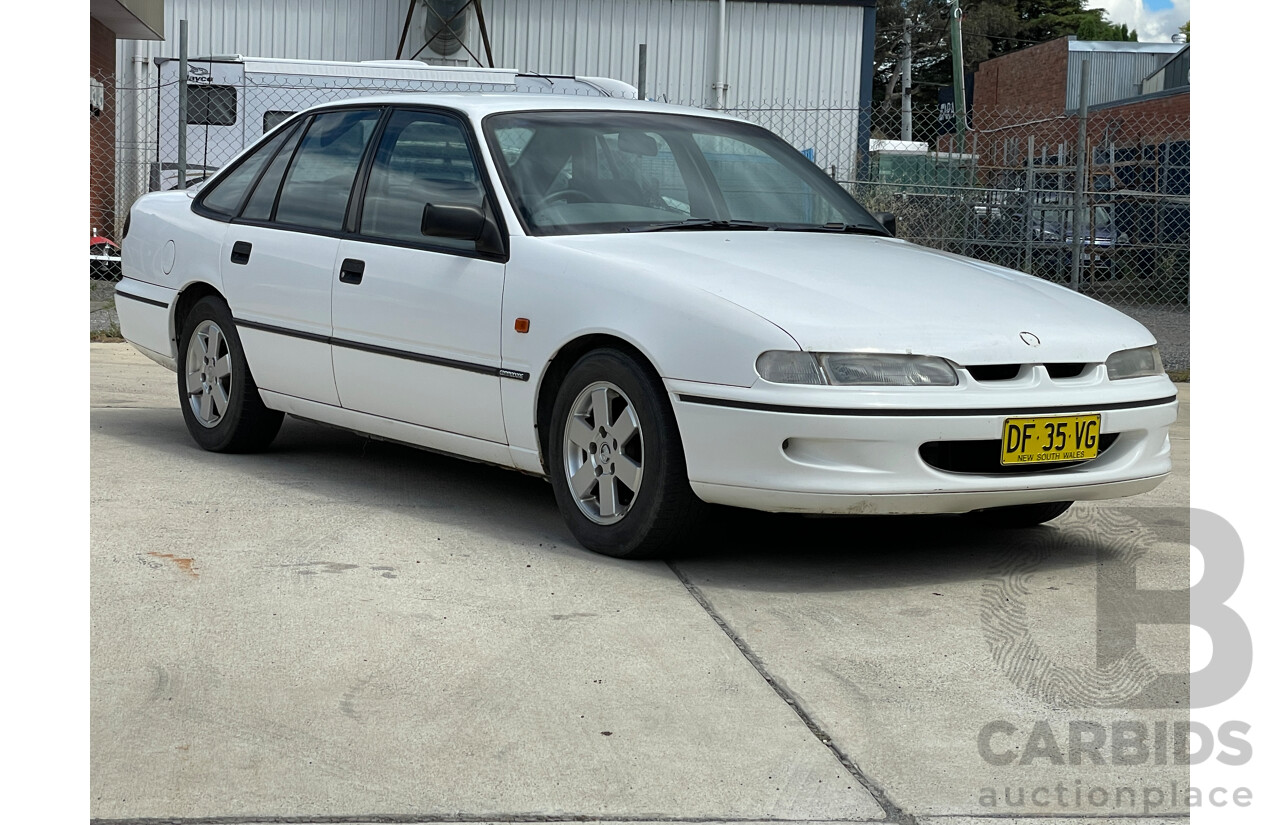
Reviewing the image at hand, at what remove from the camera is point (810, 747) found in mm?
3328

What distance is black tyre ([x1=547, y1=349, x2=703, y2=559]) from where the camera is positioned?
4.70 metres

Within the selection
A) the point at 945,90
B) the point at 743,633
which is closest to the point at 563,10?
the point at 743,633

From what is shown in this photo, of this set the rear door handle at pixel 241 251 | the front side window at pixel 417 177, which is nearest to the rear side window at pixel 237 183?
the rear door handle at pixel 241 251

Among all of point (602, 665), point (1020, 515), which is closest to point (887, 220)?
point (1020, 515)

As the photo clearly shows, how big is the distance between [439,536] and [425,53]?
62.6 ft

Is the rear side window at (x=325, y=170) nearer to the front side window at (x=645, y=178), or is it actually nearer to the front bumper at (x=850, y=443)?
the front side window at (x=645, y=178)

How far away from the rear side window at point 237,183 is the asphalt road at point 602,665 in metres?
1.37

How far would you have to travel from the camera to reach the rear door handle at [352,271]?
577 cm

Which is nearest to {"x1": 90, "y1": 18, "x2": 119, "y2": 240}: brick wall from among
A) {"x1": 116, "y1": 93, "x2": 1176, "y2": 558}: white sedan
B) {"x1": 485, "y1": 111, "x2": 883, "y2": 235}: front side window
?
{"x1": 116, "y1": 93, "x2": 1176, "y2": 558}: white sedan

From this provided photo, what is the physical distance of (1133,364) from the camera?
498 cm

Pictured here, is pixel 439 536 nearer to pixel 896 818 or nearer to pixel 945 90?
pixel 896 818

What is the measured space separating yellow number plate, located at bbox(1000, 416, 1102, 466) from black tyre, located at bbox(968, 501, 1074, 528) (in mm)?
739

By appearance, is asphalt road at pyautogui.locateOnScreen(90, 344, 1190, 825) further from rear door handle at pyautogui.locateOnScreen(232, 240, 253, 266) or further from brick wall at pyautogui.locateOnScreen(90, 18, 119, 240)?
brick wall at pyautogui.locateOnScreen(90, 18, 119, 240)

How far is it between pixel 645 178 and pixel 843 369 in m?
1.50
